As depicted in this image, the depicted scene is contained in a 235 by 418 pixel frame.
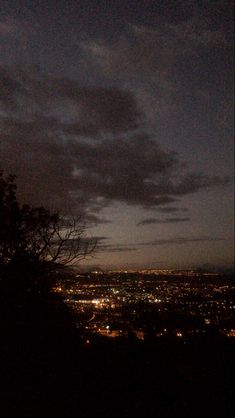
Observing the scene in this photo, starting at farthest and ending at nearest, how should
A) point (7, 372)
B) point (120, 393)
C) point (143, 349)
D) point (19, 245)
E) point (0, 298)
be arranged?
point (19, 245)
point (0, 298)
point (7, 372)
point (143, 349)
point (120, 393)

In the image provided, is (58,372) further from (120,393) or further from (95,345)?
(120,393)

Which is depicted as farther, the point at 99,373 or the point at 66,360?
the point at 66,360

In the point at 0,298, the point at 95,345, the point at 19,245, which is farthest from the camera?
the point at 19,245

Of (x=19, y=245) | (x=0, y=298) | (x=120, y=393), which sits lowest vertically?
(x=120, y=393)

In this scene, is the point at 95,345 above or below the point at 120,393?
above

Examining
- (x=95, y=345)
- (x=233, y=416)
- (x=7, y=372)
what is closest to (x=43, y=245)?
(x=7, y=372)

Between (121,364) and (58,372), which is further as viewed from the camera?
(58,372)

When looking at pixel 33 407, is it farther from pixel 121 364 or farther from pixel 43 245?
pixel 43 245
